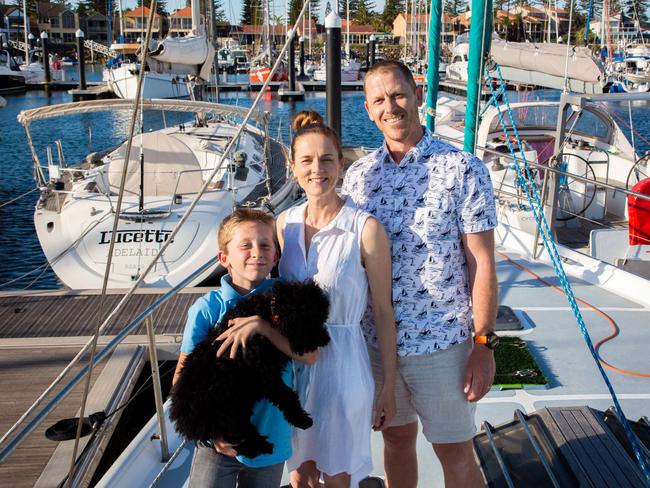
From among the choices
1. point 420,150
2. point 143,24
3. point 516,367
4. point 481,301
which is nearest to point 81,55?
point 143,24

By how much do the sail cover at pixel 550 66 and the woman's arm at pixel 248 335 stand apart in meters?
8.06

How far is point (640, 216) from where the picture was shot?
6.21m

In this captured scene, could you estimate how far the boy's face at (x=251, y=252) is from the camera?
2172 mm

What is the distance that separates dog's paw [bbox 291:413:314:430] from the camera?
202 cm

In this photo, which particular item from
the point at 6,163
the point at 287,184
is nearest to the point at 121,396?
the point at 287,184

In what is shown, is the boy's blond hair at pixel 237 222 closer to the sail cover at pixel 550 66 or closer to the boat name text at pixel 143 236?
the boat name text at pixel 143 236

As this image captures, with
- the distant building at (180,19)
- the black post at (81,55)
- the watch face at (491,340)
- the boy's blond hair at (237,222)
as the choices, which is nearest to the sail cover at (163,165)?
the distant building at (180,19)

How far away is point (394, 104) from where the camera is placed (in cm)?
223

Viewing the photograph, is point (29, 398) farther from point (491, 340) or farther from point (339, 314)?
point (491, 340)

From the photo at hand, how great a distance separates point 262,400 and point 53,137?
28.3m

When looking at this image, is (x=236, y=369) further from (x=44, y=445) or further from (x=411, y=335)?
(x=44, y=445)

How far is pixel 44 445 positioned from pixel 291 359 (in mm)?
3072

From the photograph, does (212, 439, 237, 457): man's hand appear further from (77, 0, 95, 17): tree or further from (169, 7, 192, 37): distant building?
(77, 0, 95, 17): tree

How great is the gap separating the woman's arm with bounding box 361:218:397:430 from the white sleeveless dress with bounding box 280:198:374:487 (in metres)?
0.03
